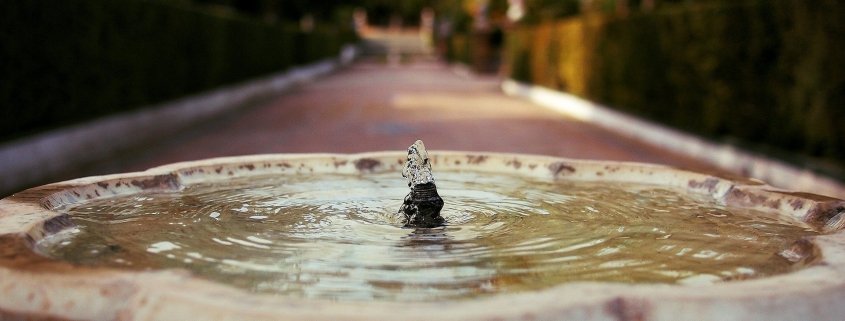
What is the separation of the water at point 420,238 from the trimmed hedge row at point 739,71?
5.17 m

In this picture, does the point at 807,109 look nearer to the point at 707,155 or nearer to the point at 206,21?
the point at 707,155

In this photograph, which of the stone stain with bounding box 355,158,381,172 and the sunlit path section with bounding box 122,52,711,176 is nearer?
the stone stain with bounding box 355,158,381,172

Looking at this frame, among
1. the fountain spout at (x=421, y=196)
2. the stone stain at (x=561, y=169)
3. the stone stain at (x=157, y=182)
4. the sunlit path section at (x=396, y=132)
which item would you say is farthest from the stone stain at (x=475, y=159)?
the sunlit path section at (x=396, y=132)

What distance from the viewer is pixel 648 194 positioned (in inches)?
179

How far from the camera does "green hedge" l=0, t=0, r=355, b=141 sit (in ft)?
32.4

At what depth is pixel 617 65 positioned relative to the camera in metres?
17.4

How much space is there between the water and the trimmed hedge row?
5.17 metres

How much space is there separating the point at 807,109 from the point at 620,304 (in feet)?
26.5

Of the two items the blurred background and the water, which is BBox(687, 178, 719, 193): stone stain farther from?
the blurred background

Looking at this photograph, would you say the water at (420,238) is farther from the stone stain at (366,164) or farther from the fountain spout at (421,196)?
the stone stain at (366,164)

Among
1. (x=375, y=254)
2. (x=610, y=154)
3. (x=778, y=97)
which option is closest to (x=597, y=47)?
(x=610, y=154)

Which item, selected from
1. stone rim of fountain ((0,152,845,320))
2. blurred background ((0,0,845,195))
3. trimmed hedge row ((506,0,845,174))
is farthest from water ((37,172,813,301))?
trimmed hedge row ((506,0,845,174))

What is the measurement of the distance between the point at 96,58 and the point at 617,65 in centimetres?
899

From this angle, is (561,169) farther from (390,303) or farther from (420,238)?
(390,303)
